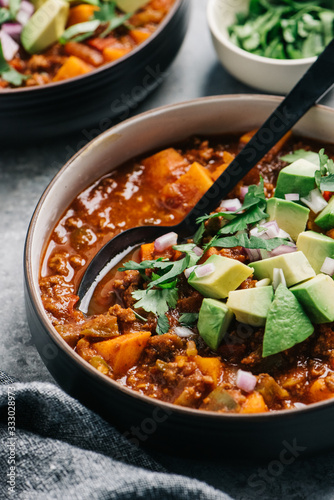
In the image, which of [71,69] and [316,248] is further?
[71,69]

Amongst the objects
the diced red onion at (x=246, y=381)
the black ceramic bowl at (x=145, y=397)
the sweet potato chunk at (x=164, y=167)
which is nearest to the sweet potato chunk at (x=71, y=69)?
the black ceramic bowl at (x=145, y=397)

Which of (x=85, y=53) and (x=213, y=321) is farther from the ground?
(x=213, y=321)

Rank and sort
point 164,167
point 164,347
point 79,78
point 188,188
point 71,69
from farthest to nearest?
point 71,69 < point 79,78 < point 164,167 < point 188,188 < point 164,347

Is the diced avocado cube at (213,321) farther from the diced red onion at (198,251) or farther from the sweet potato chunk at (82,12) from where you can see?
the sweet potato chunk at (82,12)

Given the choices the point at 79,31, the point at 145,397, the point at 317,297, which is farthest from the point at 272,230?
the point at 79,31

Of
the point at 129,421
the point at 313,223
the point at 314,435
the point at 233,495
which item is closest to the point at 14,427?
the point at 129,421

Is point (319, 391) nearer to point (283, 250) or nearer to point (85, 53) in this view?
point (283, 250)

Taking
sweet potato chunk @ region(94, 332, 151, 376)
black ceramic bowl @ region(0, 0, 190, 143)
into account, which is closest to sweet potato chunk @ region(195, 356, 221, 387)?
sweet potato chunk @ region(94, 332, 151, 376)

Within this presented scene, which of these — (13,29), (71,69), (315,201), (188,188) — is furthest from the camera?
(13,29)
